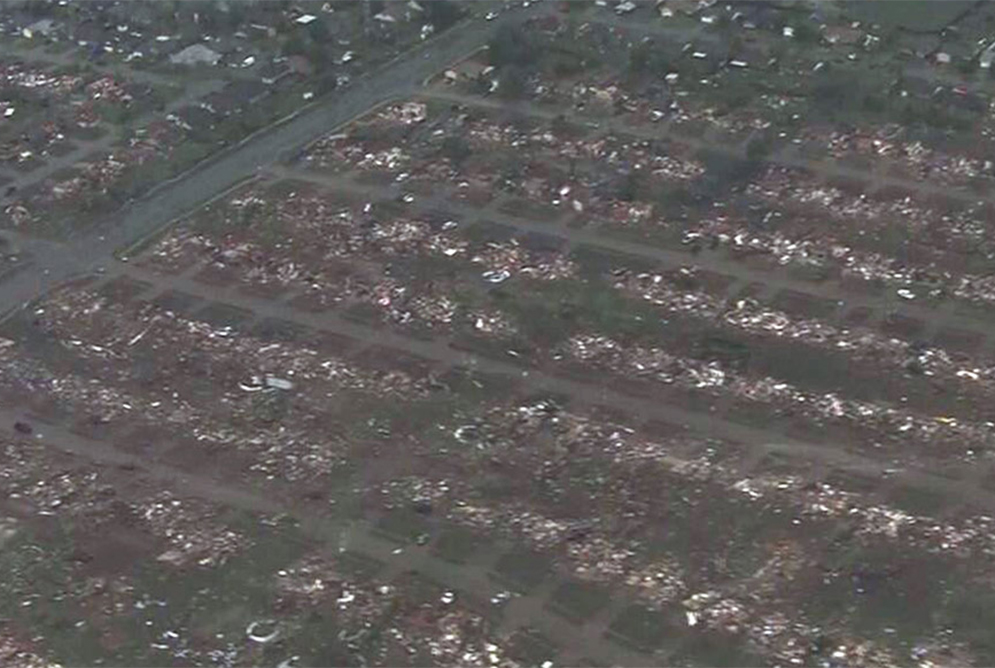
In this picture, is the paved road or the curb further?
the curb

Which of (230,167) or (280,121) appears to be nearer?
(230,167)

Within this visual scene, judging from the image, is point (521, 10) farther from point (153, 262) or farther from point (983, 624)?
point (983, 624)

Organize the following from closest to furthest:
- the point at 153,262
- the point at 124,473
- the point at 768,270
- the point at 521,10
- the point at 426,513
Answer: the point at 426,513
the point at 124,473
the point at 768,270
the point at 153,262
the point at 521,10

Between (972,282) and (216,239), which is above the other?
(972,282)

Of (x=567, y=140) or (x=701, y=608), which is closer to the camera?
(x=701, y=608)

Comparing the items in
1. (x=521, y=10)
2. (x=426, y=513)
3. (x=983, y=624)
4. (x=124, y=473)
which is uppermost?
(x=521, y=10)

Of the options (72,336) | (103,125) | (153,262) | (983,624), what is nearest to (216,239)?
(153,262)

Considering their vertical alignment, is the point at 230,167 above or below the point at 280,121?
below

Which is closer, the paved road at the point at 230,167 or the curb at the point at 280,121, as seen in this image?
the paved road at the point at 230,167
